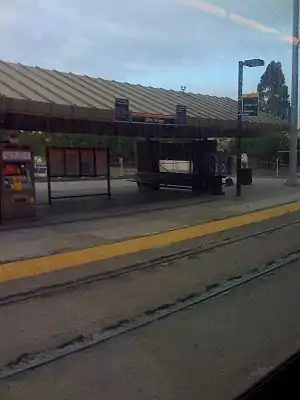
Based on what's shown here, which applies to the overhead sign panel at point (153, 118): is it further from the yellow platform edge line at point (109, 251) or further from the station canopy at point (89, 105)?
the yellow platform edge line at point (109, 251)

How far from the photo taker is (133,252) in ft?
31.6

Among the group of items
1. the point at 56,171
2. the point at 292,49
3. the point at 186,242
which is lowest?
the point at 186,242

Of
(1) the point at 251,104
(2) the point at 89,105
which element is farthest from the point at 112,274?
(1) the point at 251,104

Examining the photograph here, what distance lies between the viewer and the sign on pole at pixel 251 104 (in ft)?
70.4

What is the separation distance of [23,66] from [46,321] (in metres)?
13.0

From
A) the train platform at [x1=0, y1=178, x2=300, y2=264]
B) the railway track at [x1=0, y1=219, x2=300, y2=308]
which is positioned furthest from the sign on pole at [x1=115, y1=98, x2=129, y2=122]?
the railway track at [x1=0, y1=219, x2=300, y2=308]

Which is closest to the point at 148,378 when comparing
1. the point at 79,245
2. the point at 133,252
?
the point at 133,252

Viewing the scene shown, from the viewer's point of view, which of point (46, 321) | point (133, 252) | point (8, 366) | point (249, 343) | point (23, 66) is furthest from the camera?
point (23, 66)

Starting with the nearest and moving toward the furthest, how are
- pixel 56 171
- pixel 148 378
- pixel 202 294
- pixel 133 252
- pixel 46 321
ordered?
pixel 148 378
pixel 46 321
pixel 202 294
pixel 133 252
pixel 56 171

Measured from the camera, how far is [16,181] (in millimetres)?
13602

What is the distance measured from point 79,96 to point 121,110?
1.40 meters

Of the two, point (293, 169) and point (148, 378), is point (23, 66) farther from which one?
point (293, 169)

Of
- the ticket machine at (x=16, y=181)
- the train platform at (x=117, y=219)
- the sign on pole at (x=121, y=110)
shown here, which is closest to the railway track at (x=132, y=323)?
the train platform at (x=117, y=219)

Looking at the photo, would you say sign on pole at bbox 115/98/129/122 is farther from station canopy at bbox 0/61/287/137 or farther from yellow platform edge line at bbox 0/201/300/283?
yellow platform edge line at bbox 0/201/300/283
